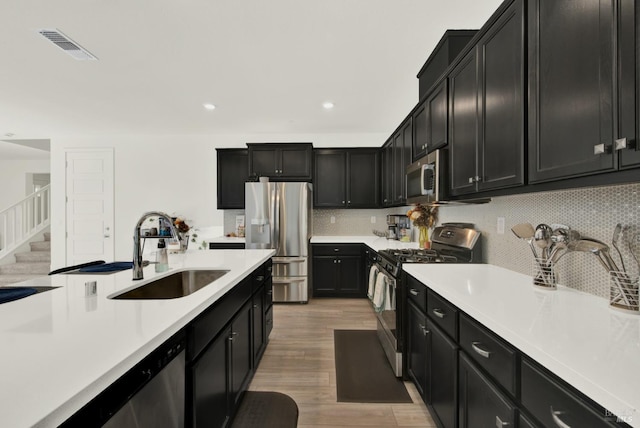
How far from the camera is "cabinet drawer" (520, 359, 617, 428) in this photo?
0.71 m

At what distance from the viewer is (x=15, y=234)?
20.0ft

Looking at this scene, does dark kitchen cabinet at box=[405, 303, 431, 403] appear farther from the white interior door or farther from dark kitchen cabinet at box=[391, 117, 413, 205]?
the white interior door

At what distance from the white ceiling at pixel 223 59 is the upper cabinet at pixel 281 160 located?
397 mm

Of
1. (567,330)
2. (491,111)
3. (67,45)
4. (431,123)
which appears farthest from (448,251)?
(67,45)

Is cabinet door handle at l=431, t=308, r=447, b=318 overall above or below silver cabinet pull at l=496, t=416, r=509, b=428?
above

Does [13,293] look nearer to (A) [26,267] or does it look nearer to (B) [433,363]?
(B) [433,363]

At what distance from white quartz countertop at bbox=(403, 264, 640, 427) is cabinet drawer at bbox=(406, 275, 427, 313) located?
20 centimetres

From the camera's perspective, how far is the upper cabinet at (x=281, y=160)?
4730mm

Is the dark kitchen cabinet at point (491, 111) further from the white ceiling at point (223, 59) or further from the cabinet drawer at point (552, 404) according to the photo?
the cabinet drawer at point (552, 404)

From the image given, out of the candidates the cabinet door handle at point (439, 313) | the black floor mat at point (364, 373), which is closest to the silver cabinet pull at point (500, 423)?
the cabinet door handle at point (439, 313)

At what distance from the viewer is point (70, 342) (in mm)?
828

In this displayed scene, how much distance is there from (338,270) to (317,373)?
7.06ft

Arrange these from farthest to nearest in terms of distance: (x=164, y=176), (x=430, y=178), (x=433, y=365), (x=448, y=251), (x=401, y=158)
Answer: (x=164, y=176), (x=401, y=158), (x=448, y=251), (x=430, y=178), (x=433, y=365)

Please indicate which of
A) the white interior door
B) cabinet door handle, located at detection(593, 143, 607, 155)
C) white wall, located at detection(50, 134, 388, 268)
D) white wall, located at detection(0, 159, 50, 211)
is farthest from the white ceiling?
white wall, located at detection(0, 159, 50, 211)
